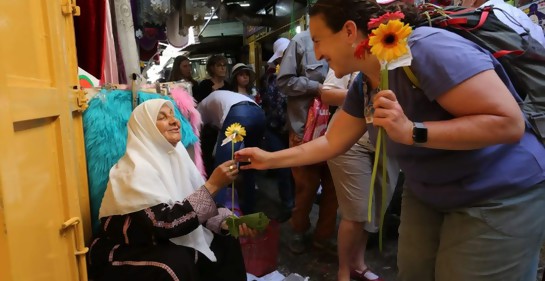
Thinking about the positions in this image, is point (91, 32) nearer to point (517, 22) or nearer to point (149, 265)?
point (149, 265)

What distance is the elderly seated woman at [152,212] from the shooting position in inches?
62.7

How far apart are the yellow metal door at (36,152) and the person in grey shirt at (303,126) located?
1562 mm

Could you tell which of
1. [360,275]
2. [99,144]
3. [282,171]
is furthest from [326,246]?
[99,144]

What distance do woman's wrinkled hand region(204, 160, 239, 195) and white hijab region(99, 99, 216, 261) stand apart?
17 cm

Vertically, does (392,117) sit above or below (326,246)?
above

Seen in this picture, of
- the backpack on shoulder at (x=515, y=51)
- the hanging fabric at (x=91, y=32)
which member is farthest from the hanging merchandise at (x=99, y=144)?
the backpack on shoulder at (x=515, y=51)

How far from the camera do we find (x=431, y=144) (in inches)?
39.9

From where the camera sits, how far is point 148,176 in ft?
5.41

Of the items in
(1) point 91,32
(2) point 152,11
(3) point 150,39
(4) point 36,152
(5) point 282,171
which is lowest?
(5) point 282,171

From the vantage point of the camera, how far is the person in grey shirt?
9.18ft

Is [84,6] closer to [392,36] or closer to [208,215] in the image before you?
[208,215]

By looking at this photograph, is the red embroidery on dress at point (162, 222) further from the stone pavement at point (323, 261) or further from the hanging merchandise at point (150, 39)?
the hanging merchandise at point (150, 39)

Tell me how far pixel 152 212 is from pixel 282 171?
7.70 feet

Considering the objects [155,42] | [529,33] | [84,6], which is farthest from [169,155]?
[155,42]
